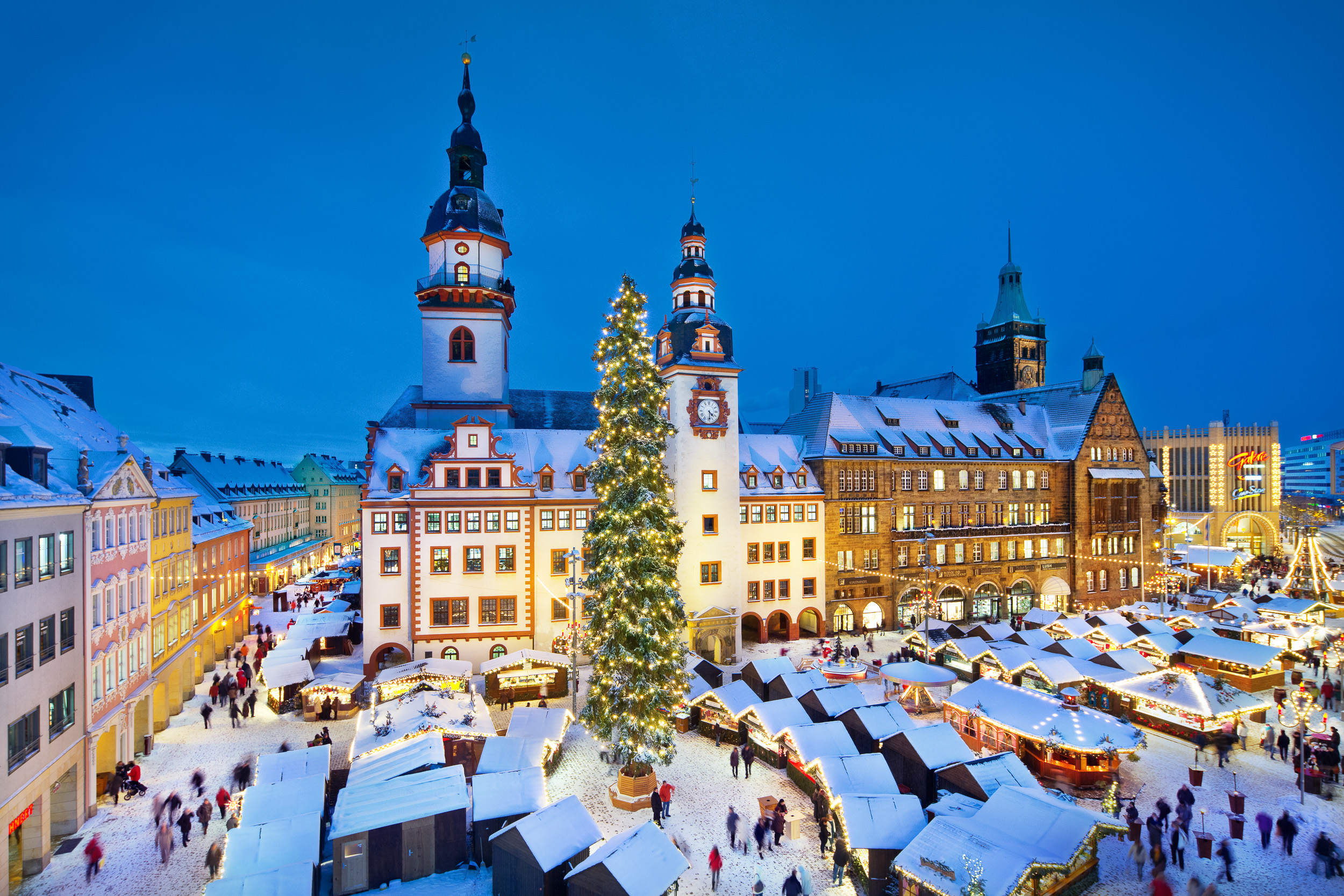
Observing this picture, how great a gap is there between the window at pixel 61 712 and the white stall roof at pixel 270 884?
→ 31.1ft

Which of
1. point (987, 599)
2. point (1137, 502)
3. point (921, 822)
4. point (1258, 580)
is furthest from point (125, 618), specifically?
point (1258, 580)

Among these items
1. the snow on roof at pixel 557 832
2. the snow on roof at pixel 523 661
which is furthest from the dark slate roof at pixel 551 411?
the snow on roof at pixel 557 832

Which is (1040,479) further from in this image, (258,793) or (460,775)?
(258,793)

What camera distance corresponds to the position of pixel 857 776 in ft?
68.1

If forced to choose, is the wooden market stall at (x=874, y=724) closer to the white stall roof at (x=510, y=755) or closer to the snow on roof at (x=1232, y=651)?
the white stall roof at (x=510, y=755)

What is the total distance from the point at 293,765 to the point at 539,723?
836 cm

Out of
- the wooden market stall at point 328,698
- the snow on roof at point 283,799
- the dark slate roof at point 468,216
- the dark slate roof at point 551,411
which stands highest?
the dark slate roof at point 468,216

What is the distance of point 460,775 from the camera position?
20.2m

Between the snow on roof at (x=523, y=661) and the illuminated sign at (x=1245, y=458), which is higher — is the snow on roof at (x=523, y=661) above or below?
below

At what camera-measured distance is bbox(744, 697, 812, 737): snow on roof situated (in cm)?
2516

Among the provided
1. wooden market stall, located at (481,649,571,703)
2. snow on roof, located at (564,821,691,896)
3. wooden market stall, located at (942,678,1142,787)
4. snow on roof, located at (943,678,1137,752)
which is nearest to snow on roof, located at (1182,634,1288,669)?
wooden market stall, located at (942,678,1142,787)

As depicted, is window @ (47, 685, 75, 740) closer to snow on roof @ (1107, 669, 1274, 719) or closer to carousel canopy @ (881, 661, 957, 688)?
carousel canopy @ (881, 661, 957, 688)

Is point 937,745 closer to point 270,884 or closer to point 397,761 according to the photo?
point 397,761

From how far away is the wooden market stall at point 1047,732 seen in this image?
23672 mm
